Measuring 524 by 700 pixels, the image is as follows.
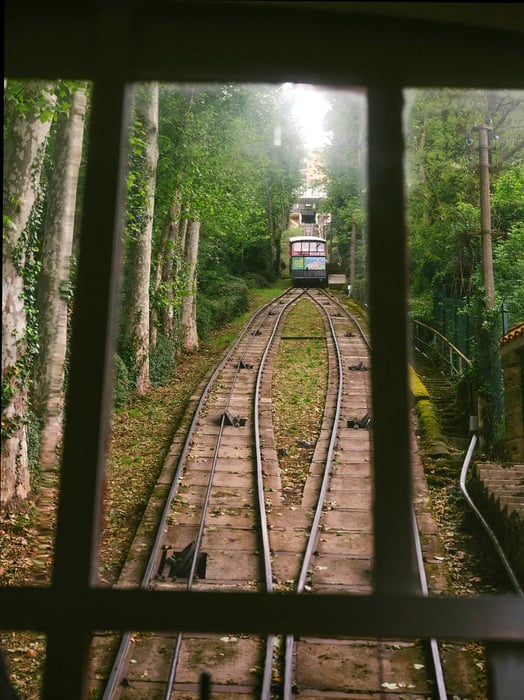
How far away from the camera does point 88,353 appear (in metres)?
2.00

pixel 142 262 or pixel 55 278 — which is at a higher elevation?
pixel 142 262

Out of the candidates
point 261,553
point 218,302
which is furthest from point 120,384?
point 218,302

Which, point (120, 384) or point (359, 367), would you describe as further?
point (359, 367)

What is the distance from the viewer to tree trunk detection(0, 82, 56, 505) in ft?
25.0

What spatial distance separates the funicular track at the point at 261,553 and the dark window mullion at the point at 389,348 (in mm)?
727

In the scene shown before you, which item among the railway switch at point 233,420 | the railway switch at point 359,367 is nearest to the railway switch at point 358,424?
the railway switch at point 233,420

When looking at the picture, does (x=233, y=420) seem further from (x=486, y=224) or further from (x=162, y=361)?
(x=486, y=224)

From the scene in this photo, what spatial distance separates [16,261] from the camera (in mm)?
7859

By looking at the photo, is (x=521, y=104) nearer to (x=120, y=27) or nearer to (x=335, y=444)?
(x=335, y=444)

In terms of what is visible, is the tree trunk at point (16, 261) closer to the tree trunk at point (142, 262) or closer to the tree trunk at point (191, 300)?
the tree trunk at point (142, 262)

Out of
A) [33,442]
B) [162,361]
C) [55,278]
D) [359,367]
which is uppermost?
[55,278]

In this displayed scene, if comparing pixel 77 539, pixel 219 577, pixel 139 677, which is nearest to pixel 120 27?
pixel 77 539

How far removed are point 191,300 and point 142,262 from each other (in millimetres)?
6743

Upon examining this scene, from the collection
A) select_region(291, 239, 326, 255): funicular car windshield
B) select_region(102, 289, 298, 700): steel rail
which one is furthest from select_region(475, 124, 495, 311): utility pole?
select_region(291, 239, 326, 255): funicular car windshield
